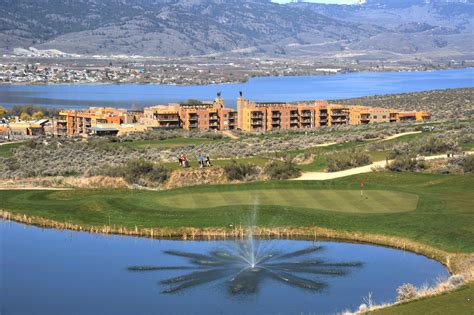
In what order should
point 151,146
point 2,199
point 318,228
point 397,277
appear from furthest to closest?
point 151,146 < point 2,199 < point 318,228 < point 397,277

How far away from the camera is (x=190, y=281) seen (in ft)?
77.6

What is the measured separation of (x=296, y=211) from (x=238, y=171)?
9.76 meters

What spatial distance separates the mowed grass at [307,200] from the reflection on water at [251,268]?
4.27 meters

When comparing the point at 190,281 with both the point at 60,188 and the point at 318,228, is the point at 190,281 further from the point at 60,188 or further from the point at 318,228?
the point at 60,188

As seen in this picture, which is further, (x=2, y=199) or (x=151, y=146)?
(x=151, y=146)

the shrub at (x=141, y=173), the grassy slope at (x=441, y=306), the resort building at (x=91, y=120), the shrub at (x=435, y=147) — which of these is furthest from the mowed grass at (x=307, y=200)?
the resort building at (x=91, y=120)

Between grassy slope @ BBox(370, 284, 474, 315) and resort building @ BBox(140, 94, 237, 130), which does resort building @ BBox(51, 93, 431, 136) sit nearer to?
resort building @ BBox(140, 94, 237, 130)

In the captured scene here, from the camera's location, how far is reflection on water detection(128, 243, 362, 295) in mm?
23453

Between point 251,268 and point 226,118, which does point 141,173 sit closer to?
point 251,268

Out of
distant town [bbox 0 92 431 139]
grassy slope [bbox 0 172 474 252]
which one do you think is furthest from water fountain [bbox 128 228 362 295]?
distant town [bbox 0 92 431 139]

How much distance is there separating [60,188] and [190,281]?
1715 centimetres

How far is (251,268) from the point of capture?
2497 centimetres

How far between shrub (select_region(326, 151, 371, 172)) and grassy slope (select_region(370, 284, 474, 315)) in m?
22.2

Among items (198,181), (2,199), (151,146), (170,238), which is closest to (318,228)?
(170,238)
